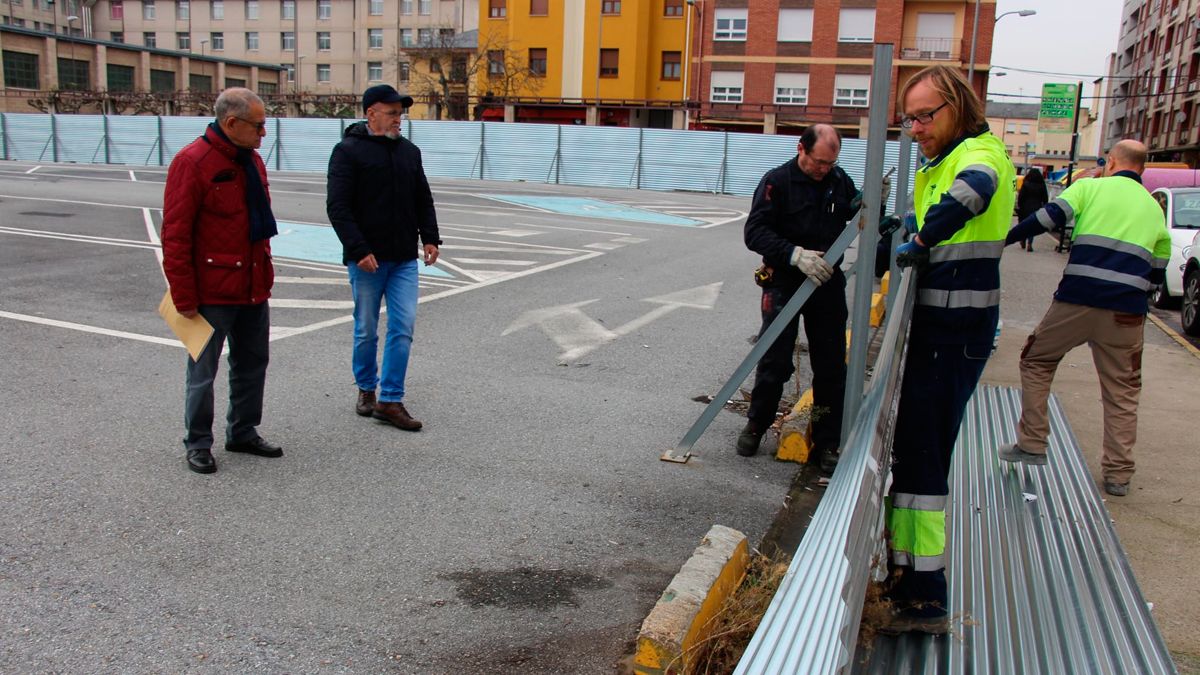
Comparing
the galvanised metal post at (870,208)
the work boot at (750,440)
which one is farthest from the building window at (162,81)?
the galvanised metal post at (870,208)

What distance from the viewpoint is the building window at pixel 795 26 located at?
5453 cm

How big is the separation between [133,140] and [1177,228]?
128 feet

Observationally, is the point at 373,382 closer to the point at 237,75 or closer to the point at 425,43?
the point at 425,43

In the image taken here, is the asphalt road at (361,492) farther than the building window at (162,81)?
No

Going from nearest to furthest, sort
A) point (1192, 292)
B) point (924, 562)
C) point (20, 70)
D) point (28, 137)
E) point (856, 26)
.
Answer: point (924, 562) → point (1192, 292) → point (28, 137) → point (856, 26) → point (20, 70)

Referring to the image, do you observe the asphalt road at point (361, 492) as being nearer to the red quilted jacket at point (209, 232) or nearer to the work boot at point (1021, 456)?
the red quilted jacket at point (209, 232)

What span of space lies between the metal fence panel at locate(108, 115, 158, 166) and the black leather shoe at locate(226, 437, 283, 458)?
1544 inches

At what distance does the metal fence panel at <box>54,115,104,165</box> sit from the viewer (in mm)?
40250

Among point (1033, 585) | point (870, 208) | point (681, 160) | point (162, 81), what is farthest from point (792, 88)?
point (1033, 585)

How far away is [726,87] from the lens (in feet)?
186

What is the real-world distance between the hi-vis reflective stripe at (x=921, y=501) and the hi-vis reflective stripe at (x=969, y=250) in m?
0.83

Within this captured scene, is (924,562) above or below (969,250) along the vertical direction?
below

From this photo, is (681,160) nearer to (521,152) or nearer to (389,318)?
(521,152)

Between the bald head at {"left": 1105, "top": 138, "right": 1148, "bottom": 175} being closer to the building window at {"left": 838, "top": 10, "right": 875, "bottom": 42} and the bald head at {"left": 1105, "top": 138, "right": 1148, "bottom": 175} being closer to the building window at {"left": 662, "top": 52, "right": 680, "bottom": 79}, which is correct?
the building window at {"left": 838, "top": 10, "right": 875, "bottom": 42}
